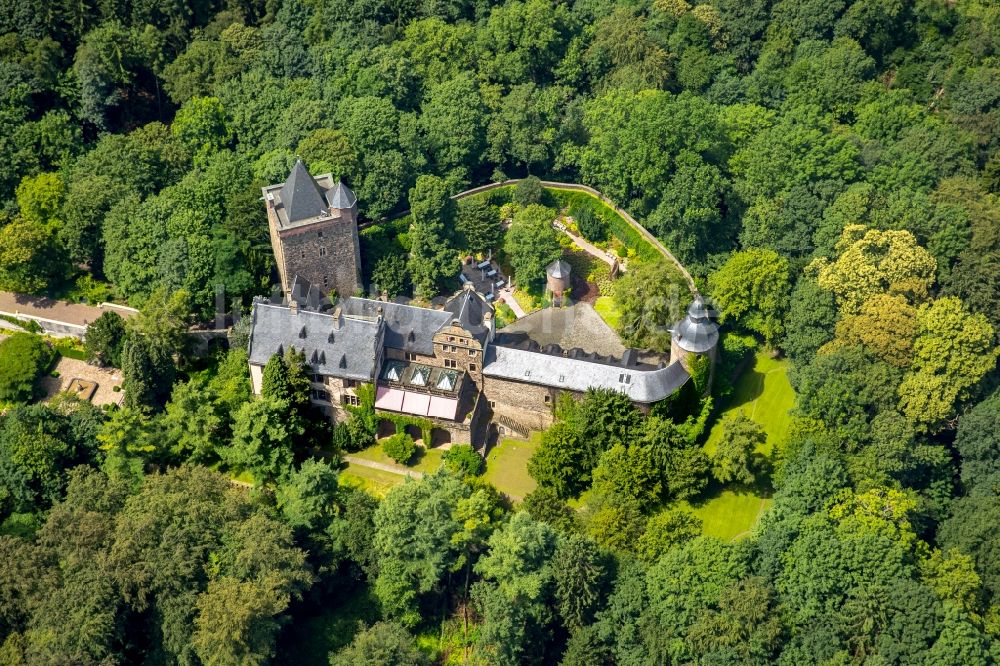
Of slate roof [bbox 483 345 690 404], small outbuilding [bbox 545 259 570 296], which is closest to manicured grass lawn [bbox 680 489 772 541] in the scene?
slate roof [bbox 483 345 690 404]

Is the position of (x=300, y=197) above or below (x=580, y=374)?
above

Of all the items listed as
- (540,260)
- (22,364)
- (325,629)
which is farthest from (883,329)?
(22,364)

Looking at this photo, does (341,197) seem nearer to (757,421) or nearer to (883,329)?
(757,421)

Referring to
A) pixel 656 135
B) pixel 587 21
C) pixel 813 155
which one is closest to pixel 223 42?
pixel 587 21

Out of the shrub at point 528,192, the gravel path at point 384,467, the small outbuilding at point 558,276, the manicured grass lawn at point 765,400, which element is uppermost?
the shrub at point 528,192

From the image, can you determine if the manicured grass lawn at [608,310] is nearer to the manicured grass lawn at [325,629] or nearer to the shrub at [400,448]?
the shrub at [400,448]

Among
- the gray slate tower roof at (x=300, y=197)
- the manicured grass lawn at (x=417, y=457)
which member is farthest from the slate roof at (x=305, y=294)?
the manicured grass lawn at (x=417, y=457)

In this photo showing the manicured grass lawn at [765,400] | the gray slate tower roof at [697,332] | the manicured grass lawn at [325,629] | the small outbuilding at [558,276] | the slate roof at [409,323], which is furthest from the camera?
the small outbuilding at [558,276]
